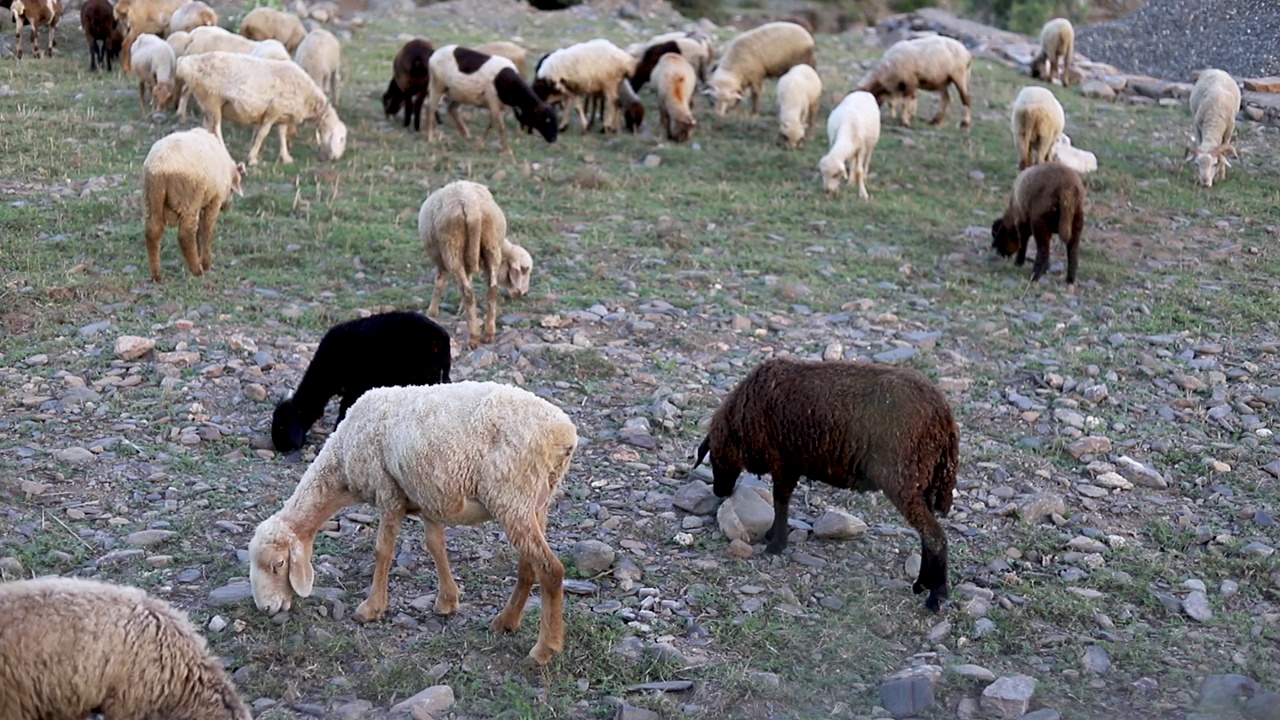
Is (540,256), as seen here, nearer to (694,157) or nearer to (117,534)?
(694,157)

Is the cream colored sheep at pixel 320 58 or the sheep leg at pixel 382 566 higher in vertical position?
the cream colored sheep at pixel 320 58

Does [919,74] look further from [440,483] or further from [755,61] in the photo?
[440,483]

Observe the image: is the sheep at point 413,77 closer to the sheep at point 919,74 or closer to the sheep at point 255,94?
the sheep at point 255,94

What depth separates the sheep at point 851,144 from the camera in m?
14.2

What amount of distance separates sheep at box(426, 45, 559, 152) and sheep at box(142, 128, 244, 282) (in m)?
5.18

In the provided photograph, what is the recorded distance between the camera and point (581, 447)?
779 centimetres

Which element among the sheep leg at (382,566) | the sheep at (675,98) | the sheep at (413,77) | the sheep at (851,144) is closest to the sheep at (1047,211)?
the sheep at (851,144)

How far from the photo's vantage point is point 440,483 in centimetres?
552

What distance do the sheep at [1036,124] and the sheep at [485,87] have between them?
17.4 feet

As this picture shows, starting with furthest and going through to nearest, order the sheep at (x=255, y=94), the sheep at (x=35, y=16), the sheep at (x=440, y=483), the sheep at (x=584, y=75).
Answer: the sheep at (x=35, y=16), the sheep at (x=584, y=75), the sheep at (x=255, y=94), the sheep at (x=440, y=483)

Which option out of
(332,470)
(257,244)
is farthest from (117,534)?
(257,244)

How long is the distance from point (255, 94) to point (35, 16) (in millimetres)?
6476

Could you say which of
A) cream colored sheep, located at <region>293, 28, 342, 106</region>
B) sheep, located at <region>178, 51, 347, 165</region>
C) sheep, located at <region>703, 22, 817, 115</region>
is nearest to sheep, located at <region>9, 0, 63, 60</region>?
cream colored sheep, located at <region>293, 28, 342, 106</region>

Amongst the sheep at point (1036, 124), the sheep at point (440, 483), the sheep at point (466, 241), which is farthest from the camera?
the sheep at point (1036, 124)
